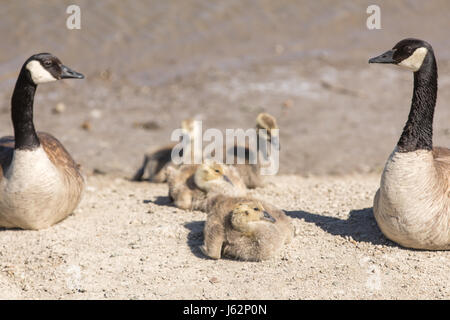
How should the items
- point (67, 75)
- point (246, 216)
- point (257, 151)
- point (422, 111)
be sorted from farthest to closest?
point (257, 151) → point (67, 75) → point (246, 216) → point (422, 111)

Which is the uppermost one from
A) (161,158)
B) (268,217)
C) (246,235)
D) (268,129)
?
(268,129)

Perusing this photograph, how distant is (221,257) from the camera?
611 centimetres

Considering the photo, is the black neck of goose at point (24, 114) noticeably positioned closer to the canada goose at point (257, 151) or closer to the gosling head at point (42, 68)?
the gosling head at point (42, 68)

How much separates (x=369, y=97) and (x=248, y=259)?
6.78 metres

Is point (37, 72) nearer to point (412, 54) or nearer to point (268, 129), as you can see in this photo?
point (268, 129)

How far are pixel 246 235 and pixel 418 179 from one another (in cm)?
163

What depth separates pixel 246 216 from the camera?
19.6 feet

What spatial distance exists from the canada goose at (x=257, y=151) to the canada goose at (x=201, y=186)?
29.3 inches

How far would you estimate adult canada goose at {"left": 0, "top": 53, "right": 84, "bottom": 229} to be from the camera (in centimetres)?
645

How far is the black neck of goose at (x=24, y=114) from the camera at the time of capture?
6484mm

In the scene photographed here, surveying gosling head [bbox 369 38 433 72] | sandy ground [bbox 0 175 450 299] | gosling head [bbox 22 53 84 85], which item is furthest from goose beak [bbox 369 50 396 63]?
gosling head [bbox 22 53 84 85]

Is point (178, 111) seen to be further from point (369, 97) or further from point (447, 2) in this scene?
point (447, 2)

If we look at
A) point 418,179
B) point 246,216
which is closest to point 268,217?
point 246,216

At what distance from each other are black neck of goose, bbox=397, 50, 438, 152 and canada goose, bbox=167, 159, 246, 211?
2.20 m
